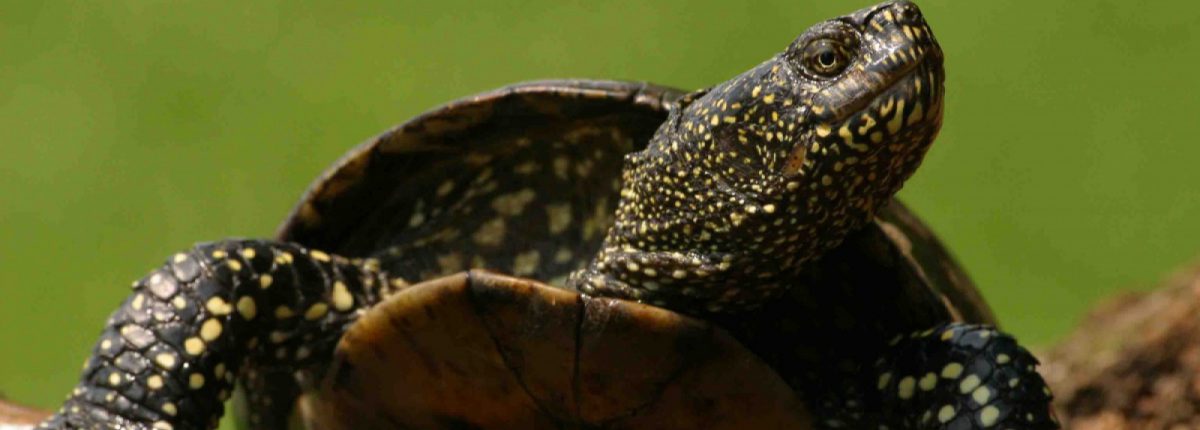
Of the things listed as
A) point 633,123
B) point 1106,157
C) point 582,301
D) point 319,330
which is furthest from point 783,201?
point 1106,157

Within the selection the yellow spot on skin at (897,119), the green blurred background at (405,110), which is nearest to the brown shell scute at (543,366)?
the yellow spot on skin at (897,119)

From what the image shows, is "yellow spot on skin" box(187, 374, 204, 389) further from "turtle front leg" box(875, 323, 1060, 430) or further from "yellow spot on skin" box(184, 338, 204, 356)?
"turtle front leg" box(875, 323, 1060, 430)

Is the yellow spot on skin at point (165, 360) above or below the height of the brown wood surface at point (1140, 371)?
above

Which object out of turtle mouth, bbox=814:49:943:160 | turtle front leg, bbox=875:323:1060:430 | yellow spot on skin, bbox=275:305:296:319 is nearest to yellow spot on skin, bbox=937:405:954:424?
turtle front leg, bbox=875:323:1060:430

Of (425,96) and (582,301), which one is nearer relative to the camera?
(582,301)

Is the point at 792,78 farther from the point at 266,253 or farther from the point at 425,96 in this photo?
the point at 425,96

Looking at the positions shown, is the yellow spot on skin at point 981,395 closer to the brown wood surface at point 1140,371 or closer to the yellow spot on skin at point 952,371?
the yellow spot on skin at point 952,371
